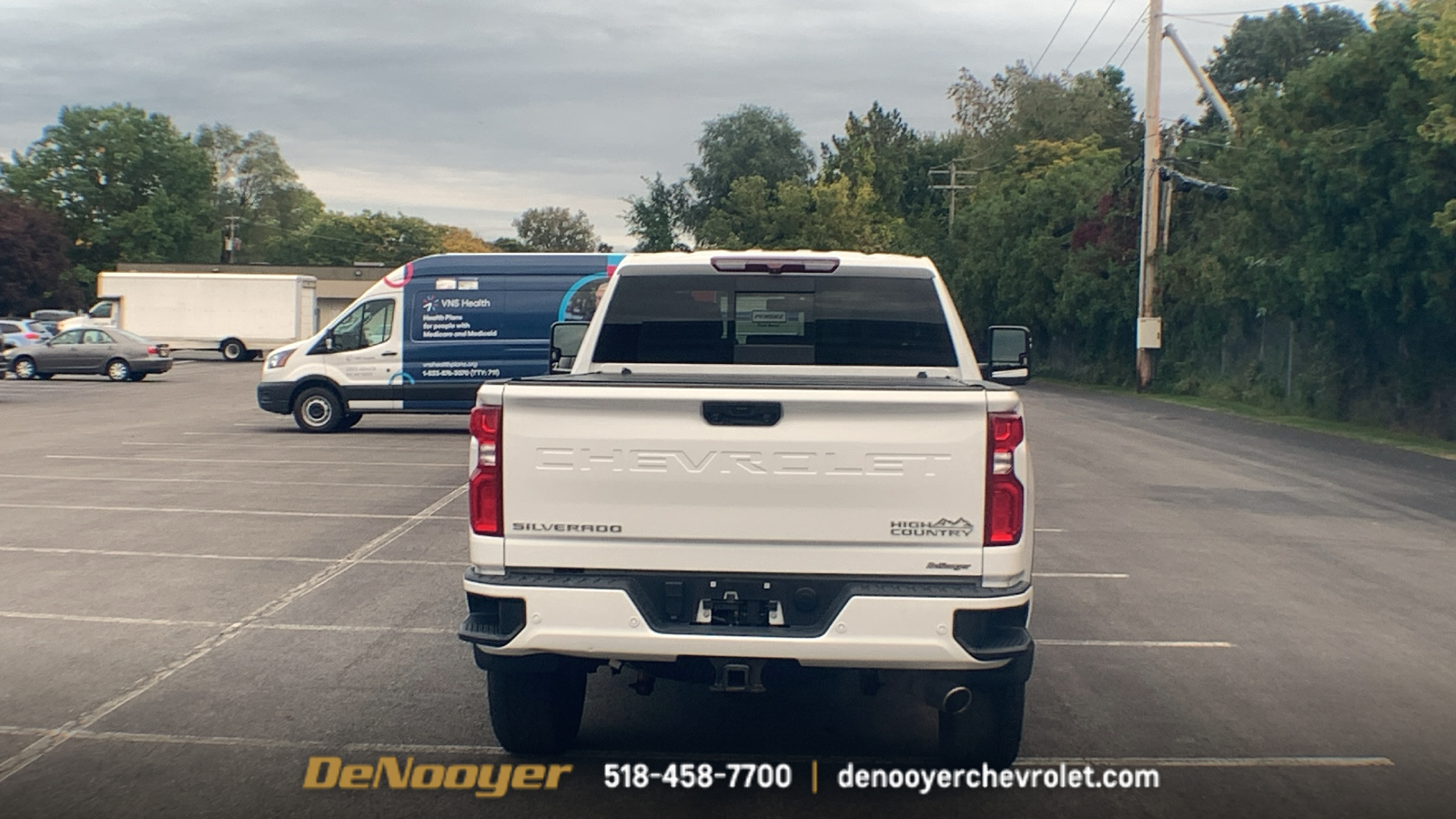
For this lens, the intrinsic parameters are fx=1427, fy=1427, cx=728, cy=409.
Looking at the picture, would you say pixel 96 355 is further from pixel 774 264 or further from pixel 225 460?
pixel 774 264

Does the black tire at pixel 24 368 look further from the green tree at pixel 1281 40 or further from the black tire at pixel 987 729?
the green tree at pixel 1281 40

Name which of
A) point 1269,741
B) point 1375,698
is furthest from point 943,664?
point 1375,698

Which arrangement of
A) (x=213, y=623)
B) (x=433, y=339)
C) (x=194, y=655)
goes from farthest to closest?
(x=433, y=339) < (x=213, y=623) < (x=194, y=655)

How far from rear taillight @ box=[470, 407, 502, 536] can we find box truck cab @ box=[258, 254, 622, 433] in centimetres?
1713

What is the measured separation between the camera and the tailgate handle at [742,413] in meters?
4.77

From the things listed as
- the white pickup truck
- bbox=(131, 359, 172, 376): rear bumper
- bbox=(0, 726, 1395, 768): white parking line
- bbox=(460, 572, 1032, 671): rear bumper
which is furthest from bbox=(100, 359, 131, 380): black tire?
bbox=(460, 572, 1032, 671): rear bumper

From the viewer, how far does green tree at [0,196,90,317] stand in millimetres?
73875

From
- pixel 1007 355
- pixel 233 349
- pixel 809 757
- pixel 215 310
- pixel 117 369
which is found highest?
pixel 215 310

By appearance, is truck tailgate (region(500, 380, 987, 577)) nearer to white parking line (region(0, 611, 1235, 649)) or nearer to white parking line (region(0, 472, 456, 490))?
white parking line (region(0, 611, 1235, 649))

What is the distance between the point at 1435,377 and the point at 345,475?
18134 millimetres

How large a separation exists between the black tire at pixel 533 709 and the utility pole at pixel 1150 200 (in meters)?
32.7

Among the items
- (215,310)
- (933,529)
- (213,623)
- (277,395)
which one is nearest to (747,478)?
(933,529)

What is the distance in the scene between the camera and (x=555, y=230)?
15938cm

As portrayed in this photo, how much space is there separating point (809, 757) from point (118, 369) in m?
36.6
